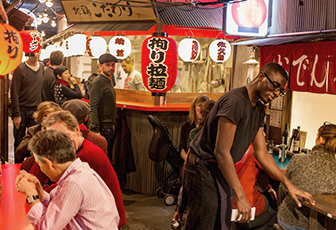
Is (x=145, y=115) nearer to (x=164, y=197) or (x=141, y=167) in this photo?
(x=141, y=167)

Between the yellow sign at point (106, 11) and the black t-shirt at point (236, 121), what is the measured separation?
4.89 meters

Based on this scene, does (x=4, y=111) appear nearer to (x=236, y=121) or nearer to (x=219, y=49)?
(x=219, y=49)

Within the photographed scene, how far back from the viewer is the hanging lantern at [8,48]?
6590 millimetres

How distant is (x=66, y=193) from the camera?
8.28ft

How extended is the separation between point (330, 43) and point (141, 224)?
4.25m

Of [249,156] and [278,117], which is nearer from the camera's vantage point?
[249,156]

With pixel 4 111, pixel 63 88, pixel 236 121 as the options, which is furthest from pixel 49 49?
pixel 236 121

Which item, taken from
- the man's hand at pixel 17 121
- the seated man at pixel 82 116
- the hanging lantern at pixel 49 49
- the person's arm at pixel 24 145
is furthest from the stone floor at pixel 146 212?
the hanging lantern at pixel 49 49

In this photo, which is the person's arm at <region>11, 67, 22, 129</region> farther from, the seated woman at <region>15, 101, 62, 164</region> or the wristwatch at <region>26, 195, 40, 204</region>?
the wristwatch at <region>26, 195, 40, 204</region>

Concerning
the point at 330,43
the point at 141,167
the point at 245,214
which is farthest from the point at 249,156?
the point at 141,167

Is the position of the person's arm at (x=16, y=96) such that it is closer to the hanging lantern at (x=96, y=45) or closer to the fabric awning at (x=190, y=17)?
the hanging lantern at (x=96, y=45)

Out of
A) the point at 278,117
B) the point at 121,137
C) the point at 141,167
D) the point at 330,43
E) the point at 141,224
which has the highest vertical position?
the point at 330,43

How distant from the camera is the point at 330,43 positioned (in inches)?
242

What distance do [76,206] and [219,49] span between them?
7386 mm
